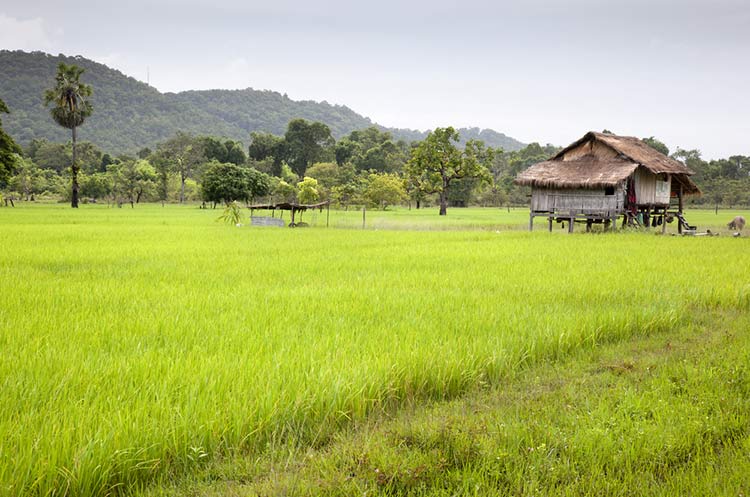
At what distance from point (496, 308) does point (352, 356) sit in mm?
2503

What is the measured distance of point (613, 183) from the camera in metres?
22.7

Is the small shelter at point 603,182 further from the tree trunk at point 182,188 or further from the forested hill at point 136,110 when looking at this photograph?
the forested hill at point 136,110

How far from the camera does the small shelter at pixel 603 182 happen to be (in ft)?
78.1

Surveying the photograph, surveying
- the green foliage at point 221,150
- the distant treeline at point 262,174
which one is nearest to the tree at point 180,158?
the distant treeline at point 262,174

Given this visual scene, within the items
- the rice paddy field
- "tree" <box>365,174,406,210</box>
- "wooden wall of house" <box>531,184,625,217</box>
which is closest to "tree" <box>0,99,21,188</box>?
"tree" <box>365,174,406,210</box>

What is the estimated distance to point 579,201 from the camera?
24516 mm

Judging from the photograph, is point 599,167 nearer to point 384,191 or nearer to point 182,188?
point 384,191

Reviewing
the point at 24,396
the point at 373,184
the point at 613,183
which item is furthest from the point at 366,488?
the point at 373,184

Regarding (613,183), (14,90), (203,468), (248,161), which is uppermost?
(14,90)

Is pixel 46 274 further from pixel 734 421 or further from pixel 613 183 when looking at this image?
pixel 613 183

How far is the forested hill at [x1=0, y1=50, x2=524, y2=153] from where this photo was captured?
350 feet

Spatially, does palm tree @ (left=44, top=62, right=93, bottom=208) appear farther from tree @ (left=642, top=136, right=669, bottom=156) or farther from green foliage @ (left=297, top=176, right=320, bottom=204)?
tree @ (left=642, top=136, right=669, bottom=156)

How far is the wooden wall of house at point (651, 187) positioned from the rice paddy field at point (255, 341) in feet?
54.5

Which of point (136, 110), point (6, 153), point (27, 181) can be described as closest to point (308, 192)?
point (6, 153)
